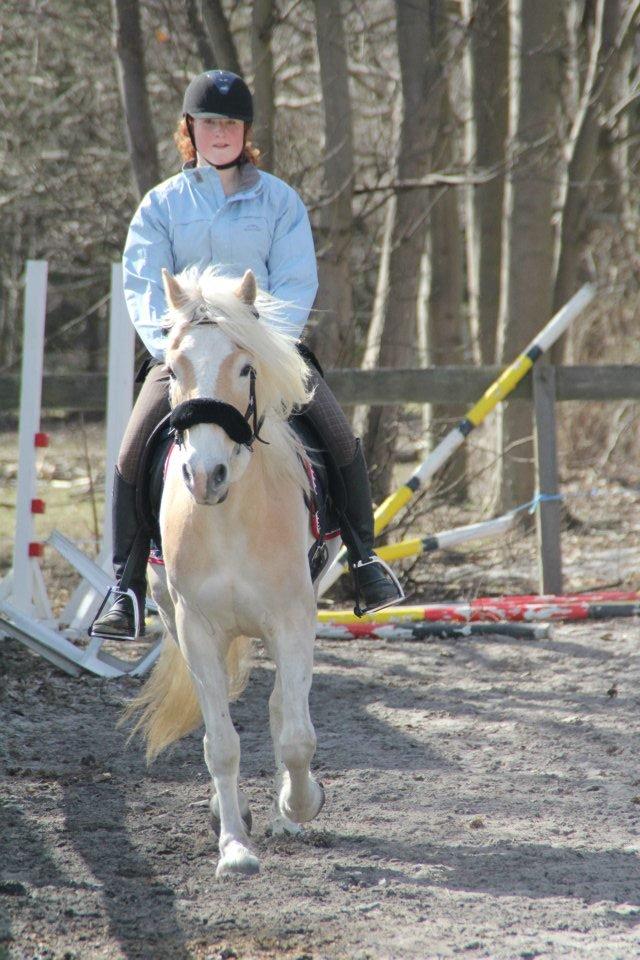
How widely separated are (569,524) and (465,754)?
5.48m

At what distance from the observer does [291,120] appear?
10.4 meters

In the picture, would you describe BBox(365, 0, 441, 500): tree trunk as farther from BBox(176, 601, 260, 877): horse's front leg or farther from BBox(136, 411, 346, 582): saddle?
BBox(176, 601, 260, 877): horse's front leg

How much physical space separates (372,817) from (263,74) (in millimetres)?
5373

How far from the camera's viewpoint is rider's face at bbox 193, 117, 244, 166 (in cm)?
440

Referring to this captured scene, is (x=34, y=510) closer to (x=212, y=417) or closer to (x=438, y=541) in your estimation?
(x=438, y=541)

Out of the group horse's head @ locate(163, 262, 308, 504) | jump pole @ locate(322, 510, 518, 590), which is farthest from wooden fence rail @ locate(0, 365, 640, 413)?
horse's head @ locate(163, 262, 308, 504)

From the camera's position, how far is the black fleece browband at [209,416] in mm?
3287

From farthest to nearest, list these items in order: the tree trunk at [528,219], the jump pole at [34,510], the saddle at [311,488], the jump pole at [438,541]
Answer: the tree trunk at [528,219], the jump pole at [438,541], the jump pole at [34,510], the saddle at [311,488]

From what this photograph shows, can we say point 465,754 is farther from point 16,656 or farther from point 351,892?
point 16,656

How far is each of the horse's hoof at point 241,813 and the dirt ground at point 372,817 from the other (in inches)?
3.0

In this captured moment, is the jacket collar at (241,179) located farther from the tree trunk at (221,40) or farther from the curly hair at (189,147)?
the tree trunk at (221,40)

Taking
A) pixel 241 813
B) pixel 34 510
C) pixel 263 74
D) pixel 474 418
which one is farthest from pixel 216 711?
pixel 263 74

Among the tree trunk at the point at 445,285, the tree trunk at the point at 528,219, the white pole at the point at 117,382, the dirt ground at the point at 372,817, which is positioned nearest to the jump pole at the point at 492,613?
the dirt ground at the point at 372,817

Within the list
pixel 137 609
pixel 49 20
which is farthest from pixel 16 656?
pixel 49 20
